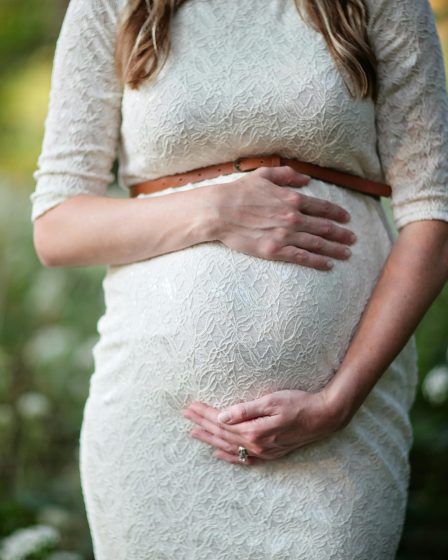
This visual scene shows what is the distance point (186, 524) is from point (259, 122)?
775 mm

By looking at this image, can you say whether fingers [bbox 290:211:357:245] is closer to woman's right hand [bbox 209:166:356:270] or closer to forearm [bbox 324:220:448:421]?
woman's right hand [bbox 209:166:356:270]

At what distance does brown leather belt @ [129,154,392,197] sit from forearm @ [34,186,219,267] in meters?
0.07

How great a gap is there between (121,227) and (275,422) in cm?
48

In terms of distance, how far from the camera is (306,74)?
150cm

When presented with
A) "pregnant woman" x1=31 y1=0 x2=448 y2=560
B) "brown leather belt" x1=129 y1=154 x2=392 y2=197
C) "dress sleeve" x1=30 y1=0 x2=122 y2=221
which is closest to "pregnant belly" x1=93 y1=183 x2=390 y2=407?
"pregnant woman" x1=31 y1=0 x2=448 y2=560

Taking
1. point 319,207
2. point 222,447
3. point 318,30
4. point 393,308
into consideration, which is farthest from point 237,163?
point 222,447

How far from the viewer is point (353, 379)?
1.47m

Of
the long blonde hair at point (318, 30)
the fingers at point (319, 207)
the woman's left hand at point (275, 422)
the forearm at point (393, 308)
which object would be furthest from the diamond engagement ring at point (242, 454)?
the long blonde hair at point (318, 30)

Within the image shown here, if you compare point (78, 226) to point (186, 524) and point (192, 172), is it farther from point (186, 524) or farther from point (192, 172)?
point (186, 524)

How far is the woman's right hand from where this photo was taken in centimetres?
149

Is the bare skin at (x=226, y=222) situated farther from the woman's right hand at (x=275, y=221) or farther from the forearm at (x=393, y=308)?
the forearm at (x=393, y=308)

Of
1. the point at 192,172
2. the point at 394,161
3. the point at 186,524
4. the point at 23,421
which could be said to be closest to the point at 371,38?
the point at 394,161

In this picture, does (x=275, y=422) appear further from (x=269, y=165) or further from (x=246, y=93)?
(x=246, y=93)

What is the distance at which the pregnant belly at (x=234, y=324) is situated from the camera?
1.46 metres
